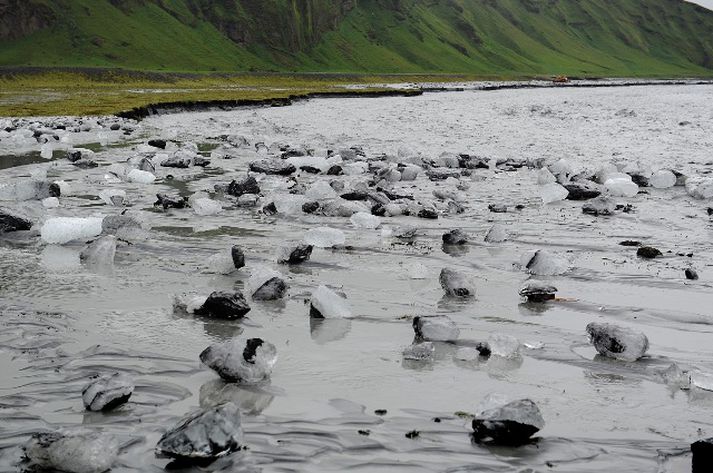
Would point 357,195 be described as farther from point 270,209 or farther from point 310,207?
point 270,209

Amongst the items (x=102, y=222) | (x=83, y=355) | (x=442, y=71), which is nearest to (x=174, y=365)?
(x=83, y=355)

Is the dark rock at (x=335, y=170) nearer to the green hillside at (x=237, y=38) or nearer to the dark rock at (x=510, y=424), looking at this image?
the dark rock at (x=510, y=424)

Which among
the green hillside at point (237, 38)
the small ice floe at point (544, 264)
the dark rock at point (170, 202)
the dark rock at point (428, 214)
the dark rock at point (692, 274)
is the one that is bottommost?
the dark rock at point (170, 202)

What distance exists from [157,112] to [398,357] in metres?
35.7

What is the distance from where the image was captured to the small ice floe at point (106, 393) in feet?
10.5

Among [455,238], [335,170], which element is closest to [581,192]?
[455,238]

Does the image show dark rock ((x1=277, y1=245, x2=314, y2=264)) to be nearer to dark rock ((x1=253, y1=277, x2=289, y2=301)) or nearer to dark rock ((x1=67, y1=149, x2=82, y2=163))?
dark rock ((x1=253, y1=277, x2=289, y2=301))

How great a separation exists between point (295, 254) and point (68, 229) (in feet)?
7.21

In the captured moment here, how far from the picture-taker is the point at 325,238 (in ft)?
22.2

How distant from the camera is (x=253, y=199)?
30.5ft

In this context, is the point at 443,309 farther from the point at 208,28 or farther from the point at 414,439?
the point at 208,28

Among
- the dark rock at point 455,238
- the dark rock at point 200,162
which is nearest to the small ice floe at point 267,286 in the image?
the dark rock at point 455,238

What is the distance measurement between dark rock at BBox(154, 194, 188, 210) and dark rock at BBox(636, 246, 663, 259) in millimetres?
5203

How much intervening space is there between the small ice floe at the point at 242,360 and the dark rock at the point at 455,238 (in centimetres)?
366
